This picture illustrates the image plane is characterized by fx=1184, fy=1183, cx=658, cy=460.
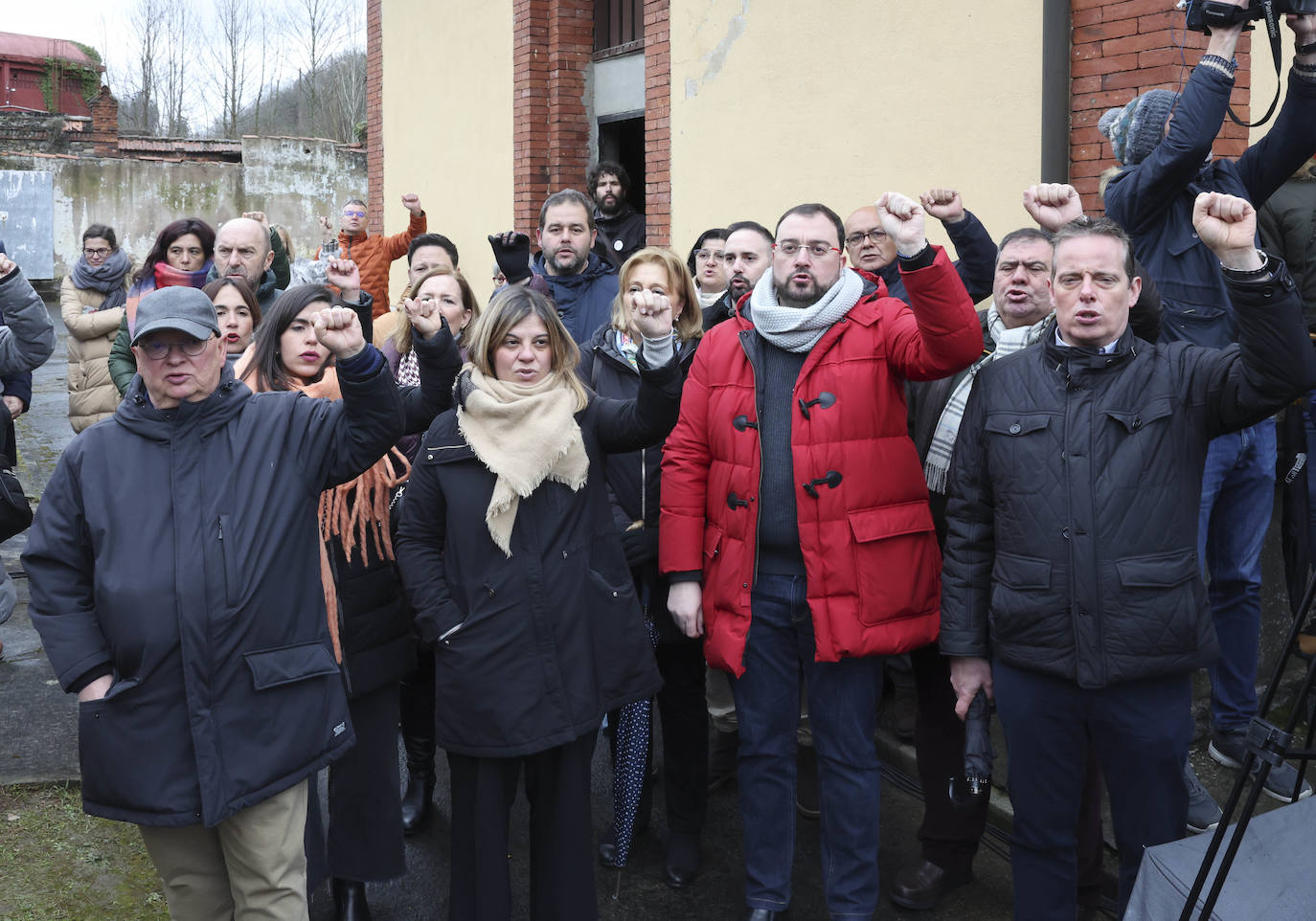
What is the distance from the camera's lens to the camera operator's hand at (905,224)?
9.98 ft

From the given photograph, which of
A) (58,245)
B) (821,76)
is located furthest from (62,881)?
(58,245)

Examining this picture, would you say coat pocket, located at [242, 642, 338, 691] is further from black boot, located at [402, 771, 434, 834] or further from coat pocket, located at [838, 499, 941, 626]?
black boot, located at [402, 771, 434, 834]

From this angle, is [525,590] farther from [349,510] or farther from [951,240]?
[951,240]

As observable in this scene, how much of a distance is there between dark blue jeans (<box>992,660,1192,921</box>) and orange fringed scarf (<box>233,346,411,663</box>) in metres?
1.83

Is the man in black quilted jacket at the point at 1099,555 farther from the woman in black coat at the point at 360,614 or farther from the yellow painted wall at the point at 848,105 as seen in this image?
the yellow painted wall at the point at 848,105

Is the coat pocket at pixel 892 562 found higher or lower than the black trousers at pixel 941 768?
higher

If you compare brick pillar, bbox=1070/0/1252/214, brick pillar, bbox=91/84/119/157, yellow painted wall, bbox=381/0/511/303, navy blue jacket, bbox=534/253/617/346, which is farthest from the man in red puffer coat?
brick pillar, bbox=91/84/119/157

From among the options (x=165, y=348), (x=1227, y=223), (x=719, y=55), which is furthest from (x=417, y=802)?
(x=719, y=55)

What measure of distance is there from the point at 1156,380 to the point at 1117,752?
0.93 m

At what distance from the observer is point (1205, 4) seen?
348 centimetres

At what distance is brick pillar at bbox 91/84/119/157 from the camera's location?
24891mm

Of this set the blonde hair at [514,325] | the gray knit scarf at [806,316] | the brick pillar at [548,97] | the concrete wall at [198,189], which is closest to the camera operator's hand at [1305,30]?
the gray knit scarf at [806,316]

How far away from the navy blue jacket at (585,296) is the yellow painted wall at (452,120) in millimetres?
5029

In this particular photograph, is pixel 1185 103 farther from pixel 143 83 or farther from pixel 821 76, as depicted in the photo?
pixel 143 83
